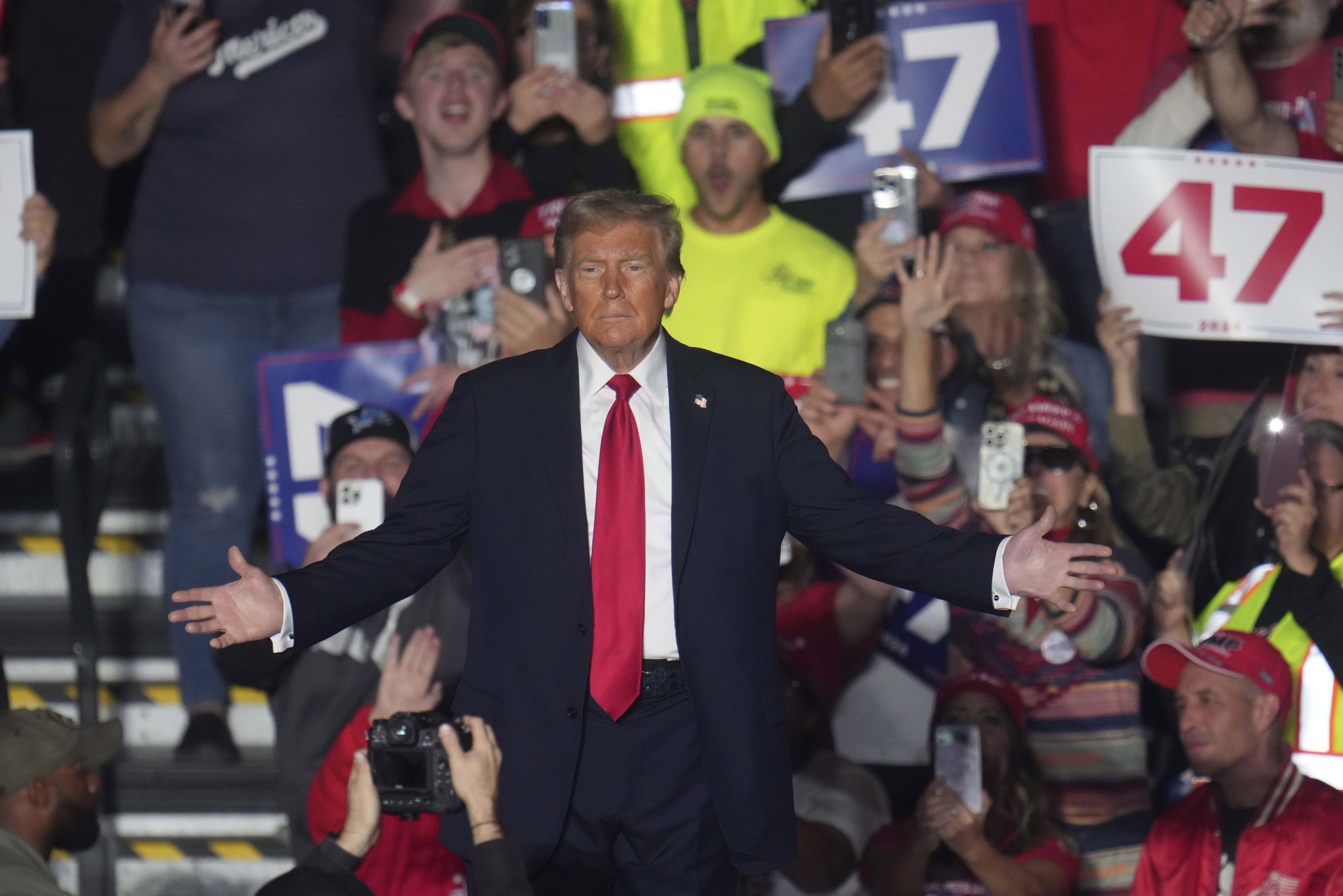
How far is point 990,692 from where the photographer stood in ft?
13.2

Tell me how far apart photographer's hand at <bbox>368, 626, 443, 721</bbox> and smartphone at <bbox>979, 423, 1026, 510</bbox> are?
54.9 inches

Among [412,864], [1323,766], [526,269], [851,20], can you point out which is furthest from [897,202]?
[412,864]

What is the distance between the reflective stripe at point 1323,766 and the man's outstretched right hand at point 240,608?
2551mm

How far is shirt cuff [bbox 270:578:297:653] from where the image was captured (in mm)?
2471

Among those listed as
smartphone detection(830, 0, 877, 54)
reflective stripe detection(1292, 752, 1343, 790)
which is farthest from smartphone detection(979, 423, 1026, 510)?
smartphone detection(830, 0, 877, 54)

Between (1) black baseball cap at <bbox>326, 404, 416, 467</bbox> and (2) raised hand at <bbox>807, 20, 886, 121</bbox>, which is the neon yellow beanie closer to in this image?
(2) raised hand at <bbox>807, 20, 886, 121</bbox>

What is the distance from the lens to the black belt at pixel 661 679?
8.63 feet

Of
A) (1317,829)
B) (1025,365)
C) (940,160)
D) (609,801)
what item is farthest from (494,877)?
(940,160)

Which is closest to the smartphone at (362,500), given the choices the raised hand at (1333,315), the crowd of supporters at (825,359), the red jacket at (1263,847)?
the crowd of supporters at (825,359)

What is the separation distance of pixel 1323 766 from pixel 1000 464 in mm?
1032

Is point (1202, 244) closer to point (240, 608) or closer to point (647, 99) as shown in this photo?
point (647, 99)

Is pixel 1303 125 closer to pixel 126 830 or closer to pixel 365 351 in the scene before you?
pixel 365 351

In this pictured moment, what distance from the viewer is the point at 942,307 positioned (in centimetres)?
424

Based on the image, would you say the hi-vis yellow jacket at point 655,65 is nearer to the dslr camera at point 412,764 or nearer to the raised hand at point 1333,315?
the raised hand at point 1333,315
